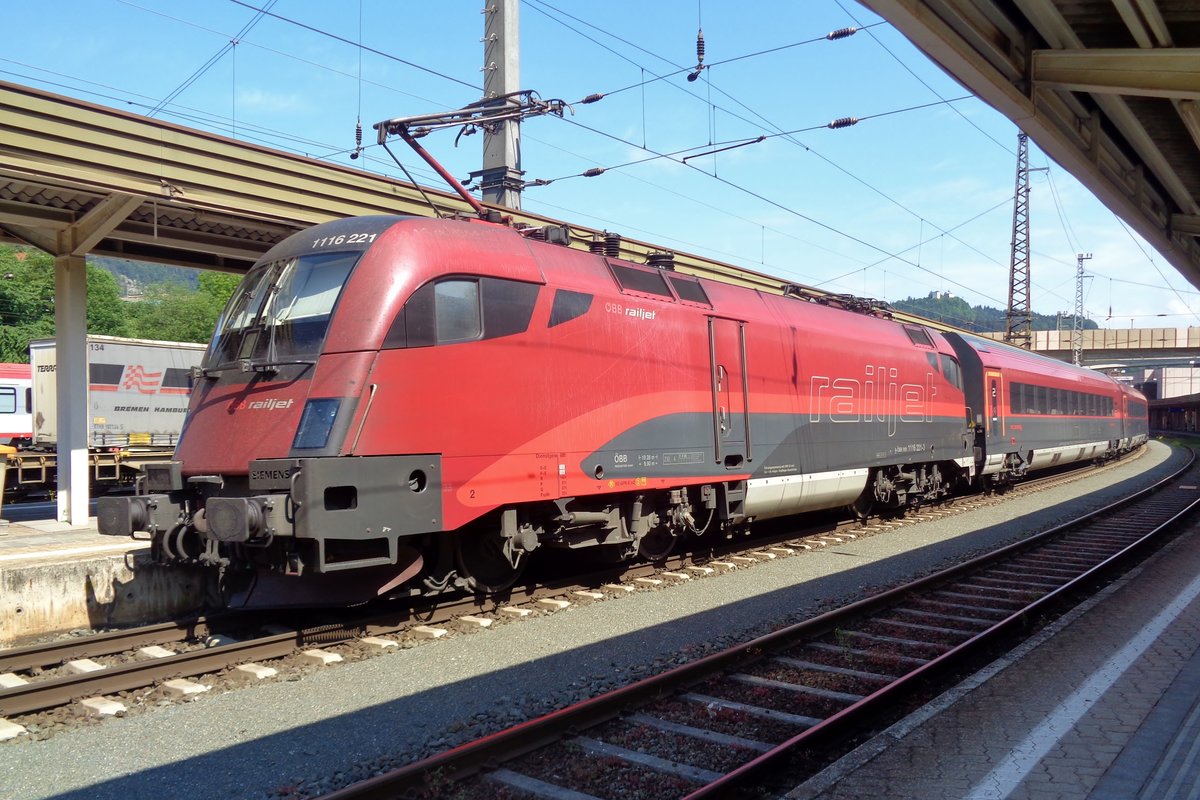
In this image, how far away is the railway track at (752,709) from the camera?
479cm

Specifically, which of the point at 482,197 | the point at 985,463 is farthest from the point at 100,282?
the point at 985,463

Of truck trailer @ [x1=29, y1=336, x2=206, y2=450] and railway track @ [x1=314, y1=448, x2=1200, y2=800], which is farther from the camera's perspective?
truck trailer @ [x1=29, y1=336, x2=206, y2=450]

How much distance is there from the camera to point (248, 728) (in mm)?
5820

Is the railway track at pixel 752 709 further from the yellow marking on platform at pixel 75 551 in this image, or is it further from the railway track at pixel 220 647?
the yellow marking on platform at pixel 75 551

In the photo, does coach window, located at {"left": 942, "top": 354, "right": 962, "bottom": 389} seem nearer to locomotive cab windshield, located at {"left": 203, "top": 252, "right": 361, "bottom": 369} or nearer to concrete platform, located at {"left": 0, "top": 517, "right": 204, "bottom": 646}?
locomotive cab windshield, located at {"left": 203, "top": 252, "right": 361, "bottom": 369}

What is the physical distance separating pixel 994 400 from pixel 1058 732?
16008 millimetres

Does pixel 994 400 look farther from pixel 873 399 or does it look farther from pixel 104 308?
pixel 104 308

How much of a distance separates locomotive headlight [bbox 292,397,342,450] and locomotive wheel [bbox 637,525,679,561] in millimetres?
4752

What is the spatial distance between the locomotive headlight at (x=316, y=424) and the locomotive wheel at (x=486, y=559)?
1877 mm

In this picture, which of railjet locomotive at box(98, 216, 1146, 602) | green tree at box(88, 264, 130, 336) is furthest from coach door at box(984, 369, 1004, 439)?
green tree at box(88, 264, 130, 336)

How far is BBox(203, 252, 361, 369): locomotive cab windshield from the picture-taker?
763 centimetres

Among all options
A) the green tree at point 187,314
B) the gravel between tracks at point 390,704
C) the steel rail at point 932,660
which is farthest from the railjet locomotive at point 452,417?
the green tree at point 187,314

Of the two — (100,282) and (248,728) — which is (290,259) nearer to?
(248,728)

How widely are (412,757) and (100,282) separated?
67074 millimetres
